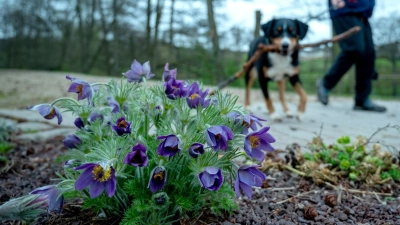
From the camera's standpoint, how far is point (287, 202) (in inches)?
71.0

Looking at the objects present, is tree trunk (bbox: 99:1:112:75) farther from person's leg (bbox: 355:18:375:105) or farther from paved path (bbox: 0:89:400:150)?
person's leg (bbox: 355:18:375:105)

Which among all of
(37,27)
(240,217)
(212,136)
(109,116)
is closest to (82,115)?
(109,116)

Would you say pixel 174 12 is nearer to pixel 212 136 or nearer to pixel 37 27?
pixel 37 27

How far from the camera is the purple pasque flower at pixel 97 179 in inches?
43.9

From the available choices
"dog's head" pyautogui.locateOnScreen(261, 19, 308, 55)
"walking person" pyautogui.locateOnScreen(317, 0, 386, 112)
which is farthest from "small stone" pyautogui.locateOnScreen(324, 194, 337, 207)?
"walking person" pyautogui.locateOnScreen(317, 0, 386, 112)

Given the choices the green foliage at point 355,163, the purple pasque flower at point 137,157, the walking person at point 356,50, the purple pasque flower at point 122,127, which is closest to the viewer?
the purple pasque flower at point 137,157

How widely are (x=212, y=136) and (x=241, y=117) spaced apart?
0.58ft

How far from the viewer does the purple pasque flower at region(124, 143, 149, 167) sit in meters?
1.10

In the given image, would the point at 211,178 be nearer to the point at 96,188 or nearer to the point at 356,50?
the point at 96,188

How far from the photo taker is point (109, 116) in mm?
1530

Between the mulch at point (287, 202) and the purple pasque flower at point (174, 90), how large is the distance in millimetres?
470

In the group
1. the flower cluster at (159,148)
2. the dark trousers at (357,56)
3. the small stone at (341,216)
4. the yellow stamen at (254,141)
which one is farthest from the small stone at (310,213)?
the dark trousers at (357,56)

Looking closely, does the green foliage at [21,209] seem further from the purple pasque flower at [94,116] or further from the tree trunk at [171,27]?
the tree trunk at [171,27]

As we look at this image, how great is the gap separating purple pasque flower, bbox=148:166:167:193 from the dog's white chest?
12.8 ft
